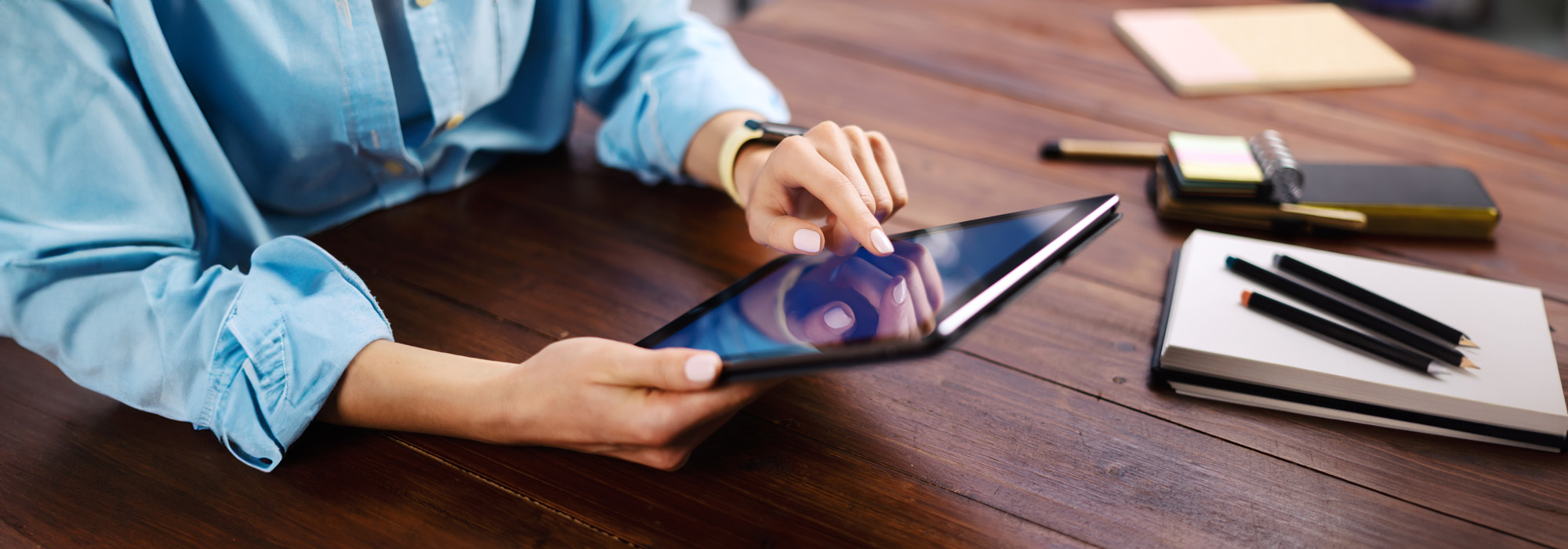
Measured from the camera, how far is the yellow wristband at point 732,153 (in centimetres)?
82

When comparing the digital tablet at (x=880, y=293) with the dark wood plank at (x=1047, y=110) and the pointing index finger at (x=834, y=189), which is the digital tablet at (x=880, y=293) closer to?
the pointing index finger at (x=834, y=189)

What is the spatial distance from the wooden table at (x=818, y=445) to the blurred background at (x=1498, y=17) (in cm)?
166

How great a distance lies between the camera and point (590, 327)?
2.29ft

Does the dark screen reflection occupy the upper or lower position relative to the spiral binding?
upper

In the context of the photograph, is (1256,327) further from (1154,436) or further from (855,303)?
(855,303)

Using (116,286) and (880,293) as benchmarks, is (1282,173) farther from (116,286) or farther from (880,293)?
(116,286)

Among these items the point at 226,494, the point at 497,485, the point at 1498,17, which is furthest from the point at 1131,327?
the point at 1498,17

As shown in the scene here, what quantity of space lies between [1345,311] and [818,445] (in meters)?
0.43

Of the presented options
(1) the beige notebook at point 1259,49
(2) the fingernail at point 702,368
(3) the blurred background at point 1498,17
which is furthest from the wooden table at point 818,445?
(3) the blurred background at point 1498,17

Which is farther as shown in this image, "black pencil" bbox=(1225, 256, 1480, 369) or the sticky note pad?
the sticky note pad

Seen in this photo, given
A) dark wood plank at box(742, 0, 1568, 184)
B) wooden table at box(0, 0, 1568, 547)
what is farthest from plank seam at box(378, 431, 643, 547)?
dark wood plank at box(742, 0, 1568, 184)

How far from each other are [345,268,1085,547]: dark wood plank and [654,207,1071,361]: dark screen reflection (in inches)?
2.9

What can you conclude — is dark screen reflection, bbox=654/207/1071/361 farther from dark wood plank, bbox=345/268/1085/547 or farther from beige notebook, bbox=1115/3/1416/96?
beige notebook, bbox=1115/3/1416/96

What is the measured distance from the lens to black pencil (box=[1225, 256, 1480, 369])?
2.06 feet
